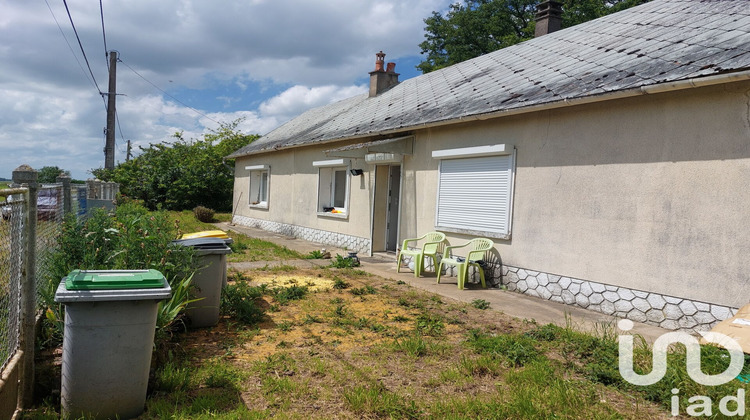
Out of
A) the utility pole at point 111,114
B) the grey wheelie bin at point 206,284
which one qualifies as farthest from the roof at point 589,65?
the utility pole at point 111,114

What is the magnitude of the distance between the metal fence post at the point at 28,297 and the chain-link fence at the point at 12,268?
0.12 feet

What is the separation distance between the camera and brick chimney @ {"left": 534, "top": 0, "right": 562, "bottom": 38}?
12.1 metres

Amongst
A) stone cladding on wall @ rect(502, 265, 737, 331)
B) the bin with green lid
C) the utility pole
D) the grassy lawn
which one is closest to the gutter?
stone cladding on wall @ rect(502, 265, 737, 331)

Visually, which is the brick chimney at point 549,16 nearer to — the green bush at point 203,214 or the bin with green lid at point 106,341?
the bin with green lid at point 106,341

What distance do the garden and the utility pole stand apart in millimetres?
16095

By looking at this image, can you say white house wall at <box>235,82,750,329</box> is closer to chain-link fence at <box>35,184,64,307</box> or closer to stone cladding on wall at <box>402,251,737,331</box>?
stone cladding on wall at <box>402,251,737,331</box>

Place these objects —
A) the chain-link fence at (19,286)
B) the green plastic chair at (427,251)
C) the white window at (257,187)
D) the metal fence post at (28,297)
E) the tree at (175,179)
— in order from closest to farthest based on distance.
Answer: the chain-link fence at (19,286)
the metal fence post at (28,297)
the green plastic chair at (427,251)
the white window at (257,187)
the tree at (175,179)

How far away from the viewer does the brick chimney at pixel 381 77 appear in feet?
50.8

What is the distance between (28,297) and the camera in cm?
330

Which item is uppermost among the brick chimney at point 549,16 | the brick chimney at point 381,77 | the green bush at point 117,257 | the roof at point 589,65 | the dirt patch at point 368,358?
the brick chimney at point 549,16

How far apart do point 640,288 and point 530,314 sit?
1342mm

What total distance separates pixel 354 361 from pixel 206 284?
1841 mm

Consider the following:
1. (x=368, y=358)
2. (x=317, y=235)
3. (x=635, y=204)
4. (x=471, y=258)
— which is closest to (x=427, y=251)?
(x=471, y=258)

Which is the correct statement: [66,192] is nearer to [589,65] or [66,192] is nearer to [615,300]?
[615,300]
